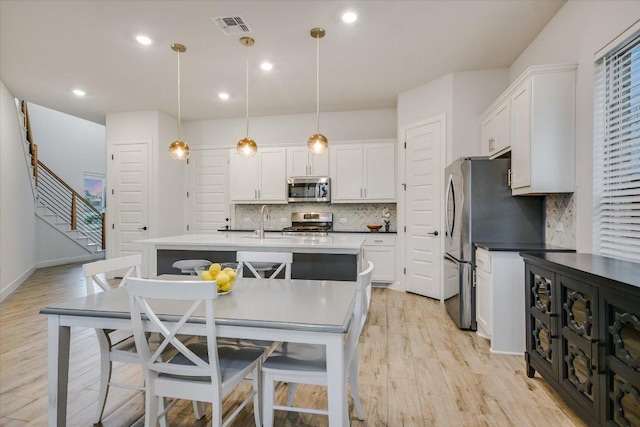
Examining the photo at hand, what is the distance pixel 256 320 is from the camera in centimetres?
145

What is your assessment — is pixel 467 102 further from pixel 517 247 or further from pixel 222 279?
pixel 222 279

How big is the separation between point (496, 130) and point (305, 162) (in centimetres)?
305

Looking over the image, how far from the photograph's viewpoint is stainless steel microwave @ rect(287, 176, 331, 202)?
18.6 ft

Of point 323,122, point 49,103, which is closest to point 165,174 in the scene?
point 49,103

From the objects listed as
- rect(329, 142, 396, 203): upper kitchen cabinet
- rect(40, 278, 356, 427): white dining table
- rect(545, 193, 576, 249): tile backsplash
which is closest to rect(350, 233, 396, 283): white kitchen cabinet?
rect(329, 142, 396, 203): upper kitchen cabinet

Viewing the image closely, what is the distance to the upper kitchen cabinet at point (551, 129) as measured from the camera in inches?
107

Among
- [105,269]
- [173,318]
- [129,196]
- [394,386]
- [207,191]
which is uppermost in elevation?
[207,191]

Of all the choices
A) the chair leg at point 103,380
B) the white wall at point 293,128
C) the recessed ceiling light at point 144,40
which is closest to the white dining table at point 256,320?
the chair leg at point 103,380

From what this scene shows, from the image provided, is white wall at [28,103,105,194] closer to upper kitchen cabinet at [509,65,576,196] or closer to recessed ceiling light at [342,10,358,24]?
recessed ceiling light at [342,10,358,24]

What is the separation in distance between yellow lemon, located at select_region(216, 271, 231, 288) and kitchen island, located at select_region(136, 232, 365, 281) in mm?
1308

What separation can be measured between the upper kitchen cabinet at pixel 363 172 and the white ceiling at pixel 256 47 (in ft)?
2.47

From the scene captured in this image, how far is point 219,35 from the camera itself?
11.2ft

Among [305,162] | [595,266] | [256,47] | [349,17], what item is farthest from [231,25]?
[595,266]

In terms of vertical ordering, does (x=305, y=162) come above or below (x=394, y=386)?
above
